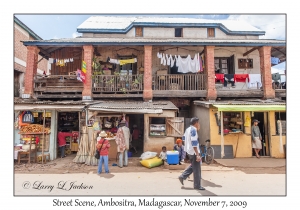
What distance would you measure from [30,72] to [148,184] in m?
9.89

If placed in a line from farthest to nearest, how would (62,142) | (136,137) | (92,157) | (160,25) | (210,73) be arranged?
(160,25), (210,73), (136,137), (62,142), (92,157)

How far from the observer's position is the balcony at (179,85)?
1165cm

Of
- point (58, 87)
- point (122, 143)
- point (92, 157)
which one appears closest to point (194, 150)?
point (122, 143)

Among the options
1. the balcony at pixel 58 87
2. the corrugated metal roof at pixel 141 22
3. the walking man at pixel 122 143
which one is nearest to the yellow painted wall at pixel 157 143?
the walking man at pixel 122 143

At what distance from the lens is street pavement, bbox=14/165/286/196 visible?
538 centimetres

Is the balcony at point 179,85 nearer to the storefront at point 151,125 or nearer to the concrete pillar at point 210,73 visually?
the concrete pillar at point 210,73

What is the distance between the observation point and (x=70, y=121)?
11.0 meters

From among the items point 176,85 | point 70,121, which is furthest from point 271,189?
point 70,121

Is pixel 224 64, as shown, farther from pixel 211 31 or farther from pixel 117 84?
pixel 117 84

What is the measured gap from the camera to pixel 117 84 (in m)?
11.7

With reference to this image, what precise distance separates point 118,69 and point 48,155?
700 centimetres

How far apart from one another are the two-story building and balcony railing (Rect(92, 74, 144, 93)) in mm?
59
